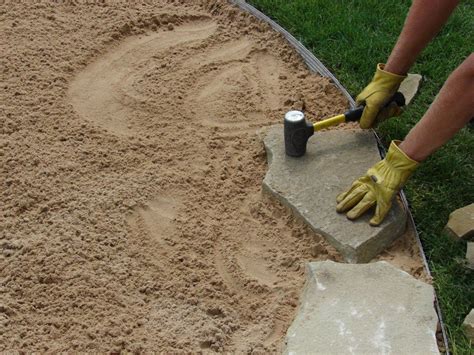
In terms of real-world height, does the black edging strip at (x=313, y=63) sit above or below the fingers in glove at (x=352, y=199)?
below

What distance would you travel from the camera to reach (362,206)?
3.16 metres

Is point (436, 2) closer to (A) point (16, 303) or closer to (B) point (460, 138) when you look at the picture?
(B) point (460, 138)

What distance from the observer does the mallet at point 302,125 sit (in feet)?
11.2

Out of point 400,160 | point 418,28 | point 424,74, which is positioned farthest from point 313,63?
point 400,160

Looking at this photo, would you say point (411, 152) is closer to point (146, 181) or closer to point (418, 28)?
point (418, 28)

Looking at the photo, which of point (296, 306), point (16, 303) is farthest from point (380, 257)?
point (16, 303)

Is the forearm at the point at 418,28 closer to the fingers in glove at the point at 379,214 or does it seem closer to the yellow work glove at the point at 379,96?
the yellow work glove at the point at 379,96

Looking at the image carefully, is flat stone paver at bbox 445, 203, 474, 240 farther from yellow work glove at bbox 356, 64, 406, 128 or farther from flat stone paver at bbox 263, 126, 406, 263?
yellow work glove at bbox 356, 64, 406, 128

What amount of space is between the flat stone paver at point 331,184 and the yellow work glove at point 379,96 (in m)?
0.13

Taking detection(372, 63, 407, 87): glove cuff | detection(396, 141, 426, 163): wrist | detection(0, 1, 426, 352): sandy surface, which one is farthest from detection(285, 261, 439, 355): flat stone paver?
detection(372, 63, 407, 87): glove cuff

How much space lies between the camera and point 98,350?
2701 millimetres

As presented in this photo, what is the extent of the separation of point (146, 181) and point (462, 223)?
154 cm

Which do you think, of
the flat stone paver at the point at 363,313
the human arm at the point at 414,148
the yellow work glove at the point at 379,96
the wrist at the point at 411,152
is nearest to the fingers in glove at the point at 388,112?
the yellow work glove at the point at 379,96

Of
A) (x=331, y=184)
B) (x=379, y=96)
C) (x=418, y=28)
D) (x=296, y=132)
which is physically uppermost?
(x=418, y=28)
